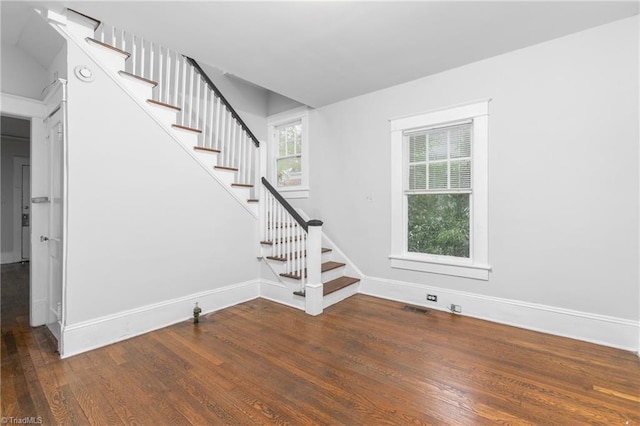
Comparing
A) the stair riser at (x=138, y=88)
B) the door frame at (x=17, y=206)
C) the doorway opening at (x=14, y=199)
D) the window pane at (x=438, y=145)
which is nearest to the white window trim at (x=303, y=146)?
the window pane at (x=438, y=145)

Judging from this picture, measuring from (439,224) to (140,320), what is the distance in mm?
3366

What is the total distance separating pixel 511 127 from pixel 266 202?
2935 mm

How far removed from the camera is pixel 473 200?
10.2 ft

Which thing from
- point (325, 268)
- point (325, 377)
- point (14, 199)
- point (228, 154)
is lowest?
point (325, 377)

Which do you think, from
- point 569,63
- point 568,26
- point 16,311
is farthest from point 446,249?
point 16,311

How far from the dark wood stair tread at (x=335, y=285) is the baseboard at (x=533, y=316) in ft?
1.68

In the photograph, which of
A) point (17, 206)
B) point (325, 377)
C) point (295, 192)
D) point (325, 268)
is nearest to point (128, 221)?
point (325, 377)

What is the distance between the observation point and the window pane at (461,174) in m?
3.19

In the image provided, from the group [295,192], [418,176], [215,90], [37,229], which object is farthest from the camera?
[295,192]

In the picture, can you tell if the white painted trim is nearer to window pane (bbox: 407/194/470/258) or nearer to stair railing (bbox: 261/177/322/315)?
stair railing (bbox: 261/177/322/315)

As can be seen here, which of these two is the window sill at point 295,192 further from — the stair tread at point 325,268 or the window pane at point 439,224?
the window pane at point 439,224

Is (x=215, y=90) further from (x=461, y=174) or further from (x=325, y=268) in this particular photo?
(x=461, y=174)

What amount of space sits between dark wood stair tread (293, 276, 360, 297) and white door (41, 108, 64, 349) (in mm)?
2264

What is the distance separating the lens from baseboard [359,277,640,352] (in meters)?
2.40
